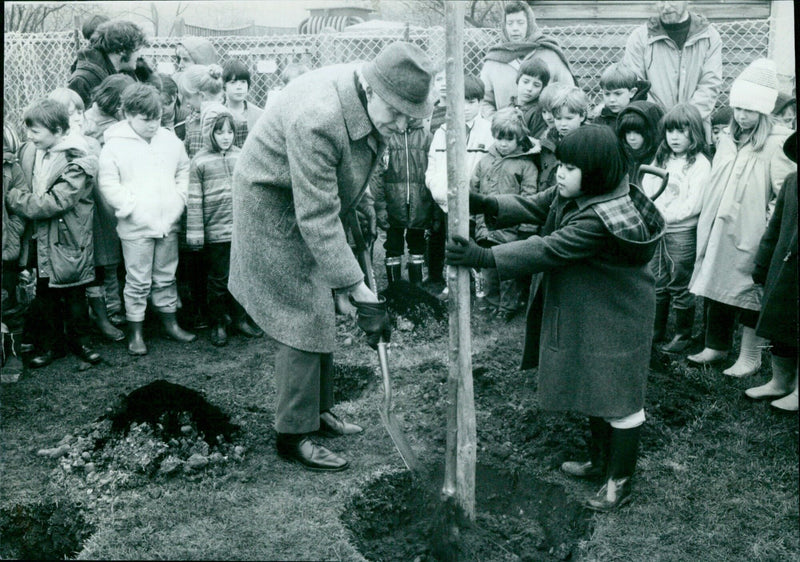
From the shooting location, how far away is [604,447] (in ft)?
12.5

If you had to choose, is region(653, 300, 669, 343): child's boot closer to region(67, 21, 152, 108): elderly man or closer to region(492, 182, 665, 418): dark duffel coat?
region(492, 182, 665, 418): dark duffel coat

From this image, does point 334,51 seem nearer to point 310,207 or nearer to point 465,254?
point 310,207

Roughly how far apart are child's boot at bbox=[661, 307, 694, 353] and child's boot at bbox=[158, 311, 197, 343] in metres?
3.41

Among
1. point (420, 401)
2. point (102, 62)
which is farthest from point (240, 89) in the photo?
point (420, 401)

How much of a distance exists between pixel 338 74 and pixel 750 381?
328 centimetres

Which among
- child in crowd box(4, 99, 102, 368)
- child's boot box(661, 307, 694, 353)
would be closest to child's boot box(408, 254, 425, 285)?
child's boot box(661, 307, 694, 353)

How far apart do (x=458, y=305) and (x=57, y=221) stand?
10.6ft

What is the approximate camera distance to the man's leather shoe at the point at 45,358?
5312mm

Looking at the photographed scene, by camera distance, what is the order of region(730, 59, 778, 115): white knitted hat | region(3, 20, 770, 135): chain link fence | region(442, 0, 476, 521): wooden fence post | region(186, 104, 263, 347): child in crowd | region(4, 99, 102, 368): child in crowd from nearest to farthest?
region(442, 0, 476, 521): wooden fence post, region(730, 59, 778, 115): white knitted hat, region(4, 99, 102, 368): child in crowd, region(186, 104, 263, 347): child in crowd, region(3, 20, 770, 135): chain link fence

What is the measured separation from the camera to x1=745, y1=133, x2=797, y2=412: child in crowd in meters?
4.23

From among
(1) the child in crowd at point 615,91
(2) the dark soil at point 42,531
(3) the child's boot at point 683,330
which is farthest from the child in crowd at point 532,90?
(2) the dark soil at point 42,531

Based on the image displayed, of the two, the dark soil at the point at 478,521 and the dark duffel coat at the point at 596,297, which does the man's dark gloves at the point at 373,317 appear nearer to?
the dark duffel coat at the point at 596,297

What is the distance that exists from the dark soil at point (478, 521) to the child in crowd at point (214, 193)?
2.56 meters

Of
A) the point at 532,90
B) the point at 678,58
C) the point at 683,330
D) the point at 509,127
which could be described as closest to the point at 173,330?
the point at 509,127
